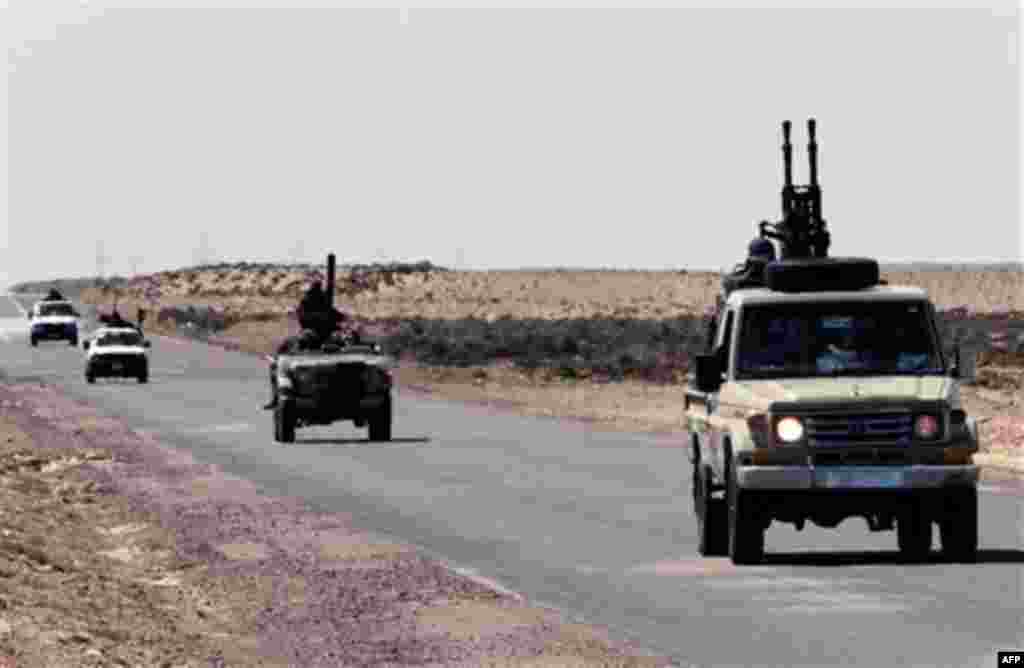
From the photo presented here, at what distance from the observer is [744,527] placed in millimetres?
22172

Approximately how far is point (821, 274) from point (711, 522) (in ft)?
7.98

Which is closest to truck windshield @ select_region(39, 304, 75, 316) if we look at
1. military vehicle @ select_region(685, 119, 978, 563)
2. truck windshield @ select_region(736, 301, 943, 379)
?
military vehicle @ select_region(685, 119, 978, 563)

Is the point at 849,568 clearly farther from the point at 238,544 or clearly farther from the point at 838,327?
the point at 238,544

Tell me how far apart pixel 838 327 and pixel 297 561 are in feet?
18.6

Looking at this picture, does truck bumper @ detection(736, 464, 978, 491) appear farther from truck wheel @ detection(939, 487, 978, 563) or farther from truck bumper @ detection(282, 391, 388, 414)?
truck bumper @ detection(282, 391, 388, 414)

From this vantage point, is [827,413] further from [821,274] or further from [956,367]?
[821,274]

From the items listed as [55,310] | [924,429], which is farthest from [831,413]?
[55,310]

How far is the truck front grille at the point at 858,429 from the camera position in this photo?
21375mm

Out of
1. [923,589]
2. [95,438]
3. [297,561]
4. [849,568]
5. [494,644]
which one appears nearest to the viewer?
[494,644]

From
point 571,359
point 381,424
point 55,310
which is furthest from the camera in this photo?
point 55,310

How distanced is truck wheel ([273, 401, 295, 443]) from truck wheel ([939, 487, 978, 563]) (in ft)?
83.6

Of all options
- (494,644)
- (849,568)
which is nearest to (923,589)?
(849,568)

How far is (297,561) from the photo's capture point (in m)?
25.0

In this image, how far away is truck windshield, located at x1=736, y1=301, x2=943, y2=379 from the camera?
870 inches
